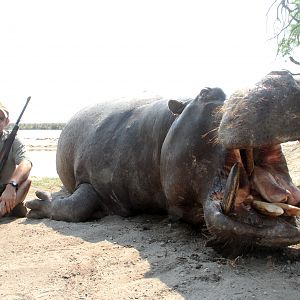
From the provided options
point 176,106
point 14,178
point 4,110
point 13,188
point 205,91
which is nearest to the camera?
point 205,91

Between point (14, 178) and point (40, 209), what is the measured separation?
58cm

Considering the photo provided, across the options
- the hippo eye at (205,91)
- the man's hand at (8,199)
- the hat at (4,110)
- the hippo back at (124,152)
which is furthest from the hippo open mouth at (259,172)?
the hat at (4,110)

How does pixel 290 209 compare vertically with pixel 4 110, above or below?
below

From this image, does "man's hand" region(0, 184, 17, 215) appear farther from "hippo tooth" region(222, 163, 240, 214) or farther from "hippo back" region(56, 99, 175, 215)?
"hippo tooth" region(222, 163, 240, 214)

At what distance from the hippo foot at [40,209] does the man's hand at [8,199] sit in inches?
7.5

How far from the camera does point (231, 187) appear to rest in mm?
3105

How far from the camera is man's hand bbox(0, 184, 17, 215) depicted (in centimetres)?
561

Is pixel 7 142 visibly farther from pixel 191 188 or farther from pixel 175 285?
pixel 175 285

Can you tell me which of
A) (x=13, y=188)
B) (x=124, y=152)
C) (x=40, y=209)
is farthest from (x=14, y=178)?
(x=124, y=152)

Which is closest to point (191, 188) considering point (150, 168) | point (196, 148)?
point (196, 148)

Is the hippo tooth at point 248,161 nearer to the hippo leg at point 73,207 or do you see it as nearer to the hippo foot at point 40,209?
the hippo leg at point 73,207

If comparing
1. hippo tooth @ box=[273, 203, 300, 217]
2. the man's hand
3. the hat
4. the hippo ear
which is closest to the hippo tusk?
hippo tooth @ box=[273, 203, 300, 217]

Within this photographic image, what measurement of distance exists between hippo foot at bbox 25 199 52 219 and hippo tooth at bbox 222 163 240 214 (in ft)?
9.11

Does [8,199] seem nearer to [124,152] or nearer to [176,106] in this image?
[124,152]
